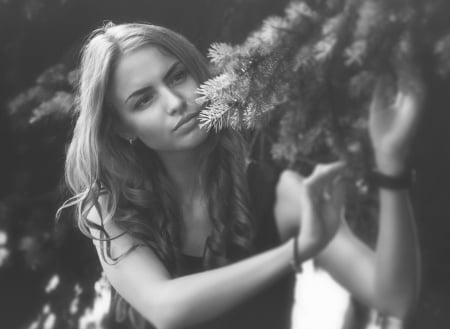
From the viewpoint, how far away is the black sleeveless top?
1690 mm

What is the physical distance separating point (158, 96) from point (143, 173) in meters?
0.27

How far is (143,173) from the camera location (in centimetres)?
184

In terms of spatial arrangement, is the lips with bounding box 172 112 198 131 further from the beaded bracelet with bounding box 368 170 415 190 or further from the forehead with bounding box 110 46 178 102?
the beaded bracelet with bounding box 368 170 415 190

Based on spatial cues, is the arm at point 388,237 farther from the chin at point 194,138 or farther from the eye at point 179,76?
the eye at point 179,76

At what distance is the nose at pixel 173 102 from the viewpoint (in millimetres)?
1688

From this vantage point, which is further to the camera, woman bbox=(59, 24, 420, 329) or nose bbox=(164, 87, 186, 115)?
nose bbox=(164, 87, 186, 115)

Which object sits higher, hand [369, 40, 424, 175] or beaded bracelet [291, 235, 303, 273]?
hand [369, 40, 424, 175]

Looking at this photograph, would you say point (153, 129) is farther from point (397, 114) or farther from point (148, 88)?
point (397, 114)

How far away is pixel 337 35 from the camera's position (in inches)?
58.2

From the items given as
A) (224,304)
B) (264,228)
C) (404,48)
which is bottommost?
(224,304)

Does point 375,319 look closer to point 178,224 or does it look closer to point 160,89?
point 178,224

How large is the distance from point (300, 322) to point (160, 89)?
2.63 ft

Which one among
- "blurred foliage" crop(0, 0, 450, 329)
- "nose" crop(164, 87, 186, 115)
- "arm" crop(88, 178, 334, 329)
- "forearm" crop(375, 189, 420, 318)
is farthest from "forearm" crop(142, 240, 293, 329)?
"nose" crop(164, 87, 186, 115)

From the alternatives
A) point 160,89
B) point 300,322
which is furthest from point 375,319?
point 160,89
